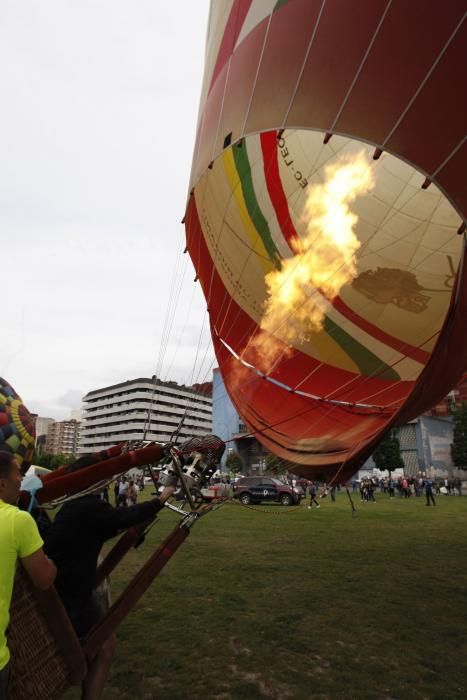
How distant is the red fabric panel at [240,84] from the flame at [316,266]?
2.14 metres

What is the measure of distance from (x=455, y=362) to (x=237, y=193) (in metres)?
3.96

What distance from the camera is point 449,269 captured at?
5.92 m

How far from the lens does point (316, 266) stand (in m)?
6.49

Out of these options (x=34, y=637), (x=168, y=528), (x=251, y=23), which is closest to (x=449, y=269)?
(x=251, y=23)

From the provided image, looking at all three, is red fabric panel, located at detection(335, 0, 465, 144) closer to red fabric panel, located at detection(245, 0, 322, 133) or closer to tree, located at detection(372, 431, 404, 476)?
red fabric panel, located at detection(245, 0, 322, 133)

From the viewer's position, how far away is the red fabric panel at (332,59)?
3.26 meters

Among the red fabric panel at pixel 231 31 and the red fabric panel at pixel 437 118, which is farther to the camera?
the red fabric panel at pixel 231 31

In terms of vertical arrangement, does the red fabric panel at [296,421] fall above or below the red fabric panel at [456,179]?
below

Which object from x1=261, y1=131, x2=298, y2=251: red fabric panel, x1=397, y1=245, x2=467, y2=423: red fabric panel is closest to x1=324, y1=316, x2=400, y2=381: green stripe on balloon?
Answer: x1=261, y1=131, x2=298, y2=251: red fabric panel

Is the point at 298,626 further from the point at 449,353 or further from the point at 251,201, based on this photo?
the point at 251,201

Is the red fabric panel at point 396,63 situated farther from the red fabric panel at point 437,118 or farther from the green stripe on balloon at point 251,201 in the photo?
the green stripe on balloon at point 251,201

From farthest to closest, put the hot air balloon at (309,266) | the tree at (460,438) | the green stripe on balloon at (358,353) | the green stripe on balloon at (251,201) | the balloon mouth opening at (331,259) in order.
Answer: the tree at (460,438), the green stripe on balloon at (358,353), the green stripe on balloon at (251,201), the balloon mouth opening at (331,259), the hot air balloon at (309,266)

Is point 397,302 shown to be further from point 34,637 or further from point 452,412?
point 452,412

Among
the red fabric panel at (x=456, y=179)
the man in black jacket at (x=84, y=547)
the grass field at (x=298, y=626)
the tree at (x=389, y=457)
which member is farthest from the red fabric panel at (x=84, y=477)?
the tree at (x=389, y=457)
